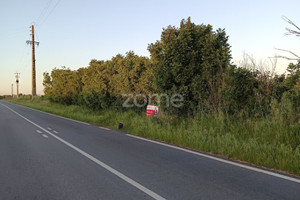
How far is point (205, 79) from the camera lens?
9742 millimetres

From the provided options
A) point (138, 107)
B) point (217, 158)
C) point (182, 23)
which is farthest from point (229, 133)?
point (138, 107)

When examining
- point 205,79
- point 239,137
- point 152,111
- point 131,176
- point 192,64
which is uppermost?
point 192,64

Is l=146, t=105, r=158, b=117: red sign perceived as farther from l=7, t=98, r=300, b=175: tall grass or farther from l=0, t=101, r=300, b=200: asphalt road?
l=0, t=101, r=300, b=200: asphalt road

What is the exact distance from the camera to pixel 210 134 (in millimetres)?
7930

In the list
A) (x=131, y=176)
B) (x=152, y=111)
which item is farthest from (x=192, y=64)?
(x=131, y=176)

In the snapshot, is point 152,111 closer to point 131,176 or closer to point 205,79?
point 205,79

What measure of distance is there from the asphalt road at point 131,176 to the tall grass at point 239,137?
51 cm

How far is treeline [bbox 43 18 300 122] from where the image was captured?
321 inches

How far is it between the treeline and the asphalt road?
3.08 meters

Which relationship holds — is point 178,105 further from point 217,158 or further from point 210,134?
point 217,158

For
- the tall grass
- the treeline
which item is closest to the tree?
the treeline

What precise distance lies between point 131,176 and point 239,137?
3.88 meters

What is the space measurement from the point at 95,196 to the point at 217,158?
3.40m

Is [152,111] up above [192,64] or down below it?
below
